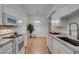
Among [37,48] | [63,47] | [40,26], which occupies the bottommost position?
[37,48]

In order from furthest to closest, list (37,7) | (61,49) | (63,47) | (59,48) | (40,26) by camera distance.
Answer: (40,26) → (37,7) → (59,48) → (61,49) → (63,47)

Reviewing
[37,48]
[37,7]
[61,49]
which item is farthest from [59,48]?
[37,7]

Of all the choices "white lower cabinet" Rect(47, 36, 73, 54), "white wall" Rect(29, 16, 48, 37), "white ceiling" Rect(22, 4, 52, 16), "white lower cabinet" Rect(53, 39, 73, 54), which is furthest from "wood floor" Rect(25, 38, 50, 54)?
"white wall" Rect(29, 16, 48, 37)

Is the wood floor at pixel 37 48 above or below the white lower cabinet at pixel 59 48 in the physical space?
below

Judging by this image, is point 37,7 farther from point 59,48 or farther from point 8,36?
point 59,48

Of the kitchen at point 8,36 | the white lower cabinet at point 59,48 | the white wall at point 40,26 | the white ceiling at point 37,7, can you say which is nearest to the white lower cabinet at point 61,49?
the white lower cabinet at point 59,48

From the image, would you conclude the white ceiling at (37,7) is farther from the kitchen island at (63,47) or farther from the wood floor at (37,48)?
the kitchen island at (63,47)

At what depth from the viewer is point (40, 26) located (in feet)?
38.8

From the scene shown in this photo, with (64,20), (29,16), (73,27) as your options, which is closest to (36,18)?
(29,16)

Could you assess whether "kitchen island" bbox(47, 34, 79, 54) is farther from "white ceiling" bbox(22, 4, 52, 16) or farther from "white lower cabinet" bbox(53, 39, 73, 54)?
"white ceiling" bbox(22, 4, 52, 16)

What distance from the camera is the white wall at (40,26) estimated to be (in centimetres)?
1179

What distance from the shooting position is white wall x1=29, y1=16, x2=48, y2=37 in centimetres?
1179
